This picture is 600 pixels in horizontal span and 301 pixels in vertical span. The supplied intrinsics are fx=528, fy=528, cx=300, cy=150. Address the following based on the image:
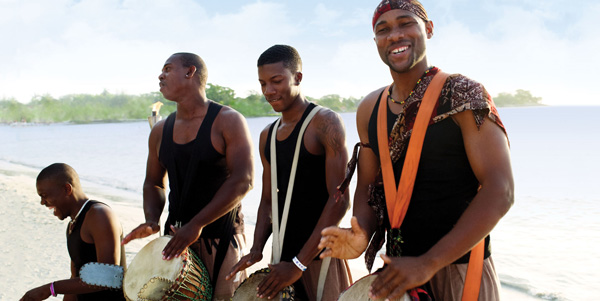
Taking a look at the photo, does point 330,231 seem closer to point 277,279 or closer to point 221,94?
point 277,279

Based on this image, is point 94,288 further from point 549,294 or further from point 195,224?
point 549,294

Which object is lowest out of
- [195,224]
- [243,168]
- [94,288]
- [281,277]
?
[94,288]

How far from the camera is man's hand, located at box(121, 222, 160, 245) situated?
3.53 metres

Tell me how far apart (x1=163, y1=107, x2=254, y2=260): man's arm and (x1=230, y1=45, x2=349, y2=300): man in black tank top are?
0.57 feet

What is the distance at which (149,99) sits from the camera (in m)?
89.6

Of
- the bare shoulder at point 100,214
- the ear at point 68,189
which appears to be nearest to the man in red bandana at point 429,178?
the bare shoulder at point 100,214

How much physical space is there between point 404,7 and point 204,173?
192 cm

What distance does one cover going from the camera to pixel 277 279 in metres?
2.88

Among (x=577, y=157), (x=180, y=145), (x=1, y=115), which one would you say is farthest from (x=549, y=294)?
(x=1, y=115)

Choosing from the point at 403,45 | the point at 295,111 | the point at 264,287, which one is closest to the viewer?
the point at 403,45

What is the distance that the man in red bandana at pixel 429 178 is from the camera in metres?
1.90

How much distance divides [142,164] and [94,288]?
998 inches

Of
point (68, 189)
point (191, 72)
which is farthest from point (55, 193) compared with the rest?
point (191, 72)

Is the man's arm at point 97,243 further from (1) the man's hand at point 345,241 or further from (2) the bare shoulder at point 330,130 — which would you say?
(1) the man's hand at point 345,241
